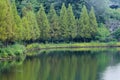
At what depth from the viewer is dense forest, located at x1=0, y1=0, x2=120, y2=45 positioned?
51519mm

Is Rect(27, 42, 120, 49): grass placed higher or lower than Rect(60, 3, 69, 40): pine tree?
lower

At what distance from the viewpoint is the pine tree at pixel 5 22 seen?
4819 cm

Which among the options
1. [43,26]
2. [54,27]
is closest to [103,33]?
[54,27]

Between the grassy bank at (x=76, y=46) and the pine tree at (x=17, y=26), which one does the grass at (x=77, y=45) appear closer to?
the grassy bank at (x=76, y=46)

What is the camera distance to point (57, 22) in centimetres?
7506

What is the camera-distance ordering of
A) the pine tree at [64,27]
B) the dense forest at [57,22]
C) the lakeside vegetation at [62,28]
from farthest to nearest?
the pine tree at [64,27] → the lakeside vegetation at [62,28] → the dense forest at [57,22]

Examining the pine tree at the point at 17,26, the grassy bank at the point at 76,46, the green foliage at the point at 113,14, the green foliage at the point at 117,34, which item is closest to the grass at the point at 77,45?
the grassy bank at the point at 76,46

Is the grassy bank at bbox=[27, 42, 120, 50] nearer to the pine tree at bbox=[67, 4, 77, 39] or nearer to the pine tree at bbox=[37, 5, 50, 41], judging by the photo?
the pine tree at bbox=[37, 5, 50, 41]

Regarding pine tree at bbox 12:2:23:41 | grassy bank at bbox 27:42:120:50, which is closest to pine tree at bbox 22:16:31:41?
pine tree at bbox 12:2:23:41

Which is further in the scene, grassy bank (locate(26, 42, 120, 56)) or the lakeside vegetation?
grassy bank (locate(26, 42, 120, 56))

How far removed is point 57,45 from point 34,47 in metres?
9.27

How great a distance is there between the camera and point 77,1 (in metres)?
89.4

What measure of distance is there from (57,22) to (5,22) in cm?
2708

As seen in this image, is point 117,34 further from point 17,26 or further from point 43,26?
point 17,26
